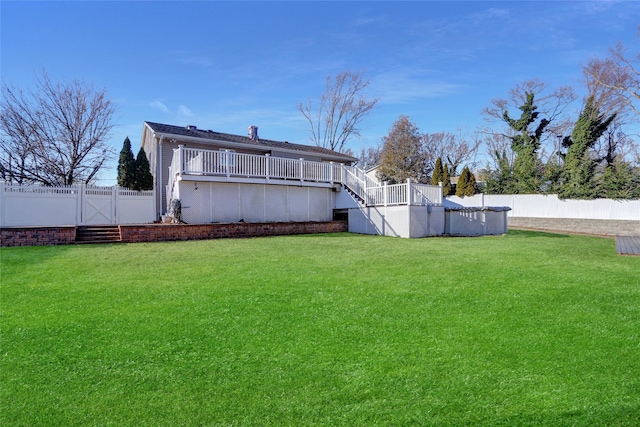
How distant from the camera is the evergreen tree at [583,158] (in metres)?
18.5

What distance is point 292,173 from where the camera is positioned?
15180mm

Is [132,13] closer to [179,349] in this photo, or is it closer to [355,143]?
[179,349]

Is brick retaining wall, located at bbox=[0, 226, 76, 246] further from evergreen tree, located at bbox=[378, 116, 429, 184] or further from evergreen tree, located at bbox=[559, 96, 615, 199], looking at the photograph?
evergreen tree, located at bbox=[559, 96, 615, 199]

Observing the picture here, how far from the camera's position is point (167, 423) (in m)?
2.13

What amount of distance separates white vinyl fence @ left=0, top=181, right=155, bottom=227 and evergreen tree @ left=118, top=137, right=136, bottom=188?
0.67 m

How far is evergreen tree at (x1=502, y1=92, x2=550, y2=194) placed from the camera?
2080 cm

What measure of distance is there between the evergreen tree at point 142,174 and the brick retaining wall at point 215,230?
5.43 m

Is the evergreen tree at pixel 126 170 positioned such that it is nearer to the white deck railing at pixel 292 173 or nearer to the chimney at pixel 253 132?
the white deck railing at pixel 292 173

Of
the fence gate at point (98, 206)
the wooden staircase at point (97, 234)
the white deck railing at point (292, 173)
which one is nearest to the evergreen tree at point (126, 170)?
the fence gate at point (98, 206)

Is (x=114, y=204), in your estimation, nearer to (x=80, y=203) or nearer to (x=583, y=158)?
(x=80, y=203)

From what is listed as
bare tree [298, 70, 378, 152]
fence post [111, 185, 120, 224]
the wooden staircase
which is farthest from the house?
bare tree [298, 70, 378, 152]

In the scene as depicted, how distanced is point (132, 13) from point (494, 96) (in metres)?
25.4

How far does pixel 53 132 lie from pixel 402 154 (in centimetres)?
2268

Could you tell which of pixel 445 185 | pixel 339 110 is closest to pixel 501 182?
pixel 445 185
